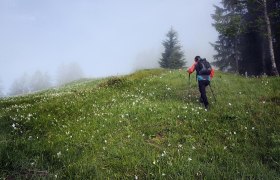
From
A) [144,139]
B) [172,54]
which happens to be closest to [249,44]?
[172,54]

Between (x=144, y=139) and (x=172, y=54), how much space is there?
50733mm

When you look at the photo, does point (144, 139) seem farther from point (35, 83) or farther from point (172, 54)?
point (35, 83)

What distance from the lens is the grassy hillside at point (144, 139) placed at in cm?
947

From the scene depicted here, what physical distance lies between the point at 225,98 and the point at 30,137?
36.9 ft

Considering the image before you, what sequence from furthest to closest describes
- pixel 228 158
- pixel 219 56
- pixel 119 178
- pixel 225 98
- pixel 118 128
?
pixel 219 56 → pixel 225 98 → pixel 118 128 → pixel 228 158 → pixel 119 178

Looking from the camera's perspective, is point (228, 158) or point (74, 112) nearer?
point (228, 158)

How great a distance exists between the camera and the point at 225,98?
1858cm

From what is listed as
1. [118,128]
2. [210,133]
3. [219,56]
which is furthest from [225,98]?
[219,56]

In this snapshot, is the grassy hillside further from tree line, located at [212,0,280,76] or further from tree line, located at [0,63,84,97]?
tree line, located at [0,63,84,97]

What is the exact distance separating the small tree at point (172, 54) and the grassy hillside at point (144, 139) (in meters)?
42.2

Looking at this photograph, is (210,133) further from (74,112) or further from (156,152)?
(74,112)

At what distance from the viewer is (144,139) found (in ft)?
40.7

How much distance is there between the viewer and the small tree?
6145 cm

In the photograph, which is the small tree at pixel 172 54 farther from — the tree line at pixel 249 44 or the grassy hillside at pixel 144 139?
the grassy hillside at pixel 144 139
